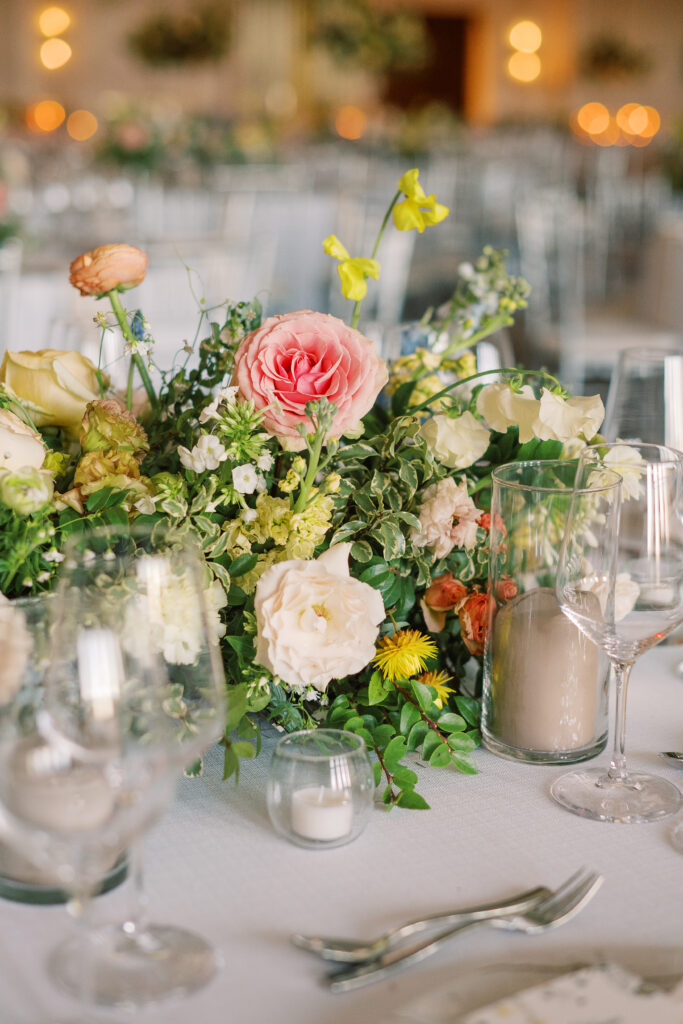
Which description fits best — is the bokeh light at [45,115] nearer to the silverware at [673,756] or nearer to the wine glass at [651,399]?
the wine glass at [651,399]

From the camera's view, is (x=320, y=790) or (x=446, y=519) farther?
(x=446, y=519)

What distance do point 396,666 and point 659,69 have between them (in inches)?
623

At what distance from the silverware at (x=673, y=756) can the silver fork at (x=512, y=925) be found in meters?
0.22

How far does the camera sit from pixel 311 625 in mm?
874

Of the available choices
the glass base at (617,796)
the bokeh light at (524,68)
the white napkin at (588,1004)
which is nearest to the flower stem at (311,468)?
the glass base at (617,796)

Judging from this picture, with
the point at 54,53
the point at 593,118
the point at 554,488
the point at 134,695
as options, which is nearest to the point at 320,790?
the point at 134,695

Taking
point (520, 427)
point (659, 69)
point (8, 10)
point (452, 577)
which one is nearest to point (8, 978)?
point (452, 577)

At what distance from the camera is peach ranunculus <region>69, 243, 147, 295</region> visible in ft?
3.34

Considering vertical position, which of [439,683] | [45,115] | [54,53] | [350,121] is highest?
[54,53]

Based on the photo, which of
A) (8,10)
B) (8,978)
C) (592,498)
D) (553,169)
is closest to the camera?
(8,978)

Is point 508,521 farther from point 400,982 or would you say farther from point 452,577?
point 400,982

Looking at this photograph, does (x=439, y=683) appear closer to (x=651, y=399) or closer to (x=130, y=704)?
(x=130, y=704)

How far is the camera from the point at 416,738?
96 cm

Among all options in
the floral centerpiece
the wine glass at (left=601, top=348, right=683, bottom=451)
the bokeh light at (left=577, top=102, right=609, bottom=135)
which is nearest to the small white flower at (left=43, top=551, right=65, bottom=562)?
→ the floral centerpiece
